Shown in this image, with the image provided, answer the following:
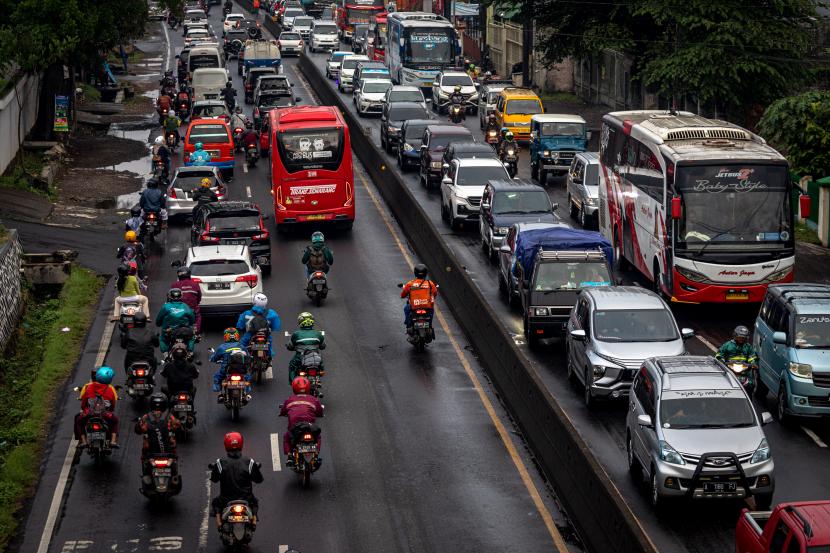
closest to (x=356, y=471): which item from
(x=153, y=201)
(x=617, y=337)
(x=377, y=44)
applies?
(x=617, y=337)

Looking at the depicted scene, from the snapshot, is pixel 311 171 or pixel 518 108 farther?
pixel 518 108

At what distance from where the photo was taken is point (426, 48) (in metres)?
70.2

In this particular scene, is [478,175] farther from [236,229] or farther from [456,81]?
[456,81]

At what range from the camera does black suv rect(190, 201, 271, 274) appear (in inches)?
1314

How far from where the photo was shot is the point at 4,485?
20.0 meters

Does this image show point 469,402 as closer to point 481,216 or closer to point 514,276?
point 514,276

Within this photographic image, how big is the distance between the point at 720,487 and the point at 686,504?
34.1 inches

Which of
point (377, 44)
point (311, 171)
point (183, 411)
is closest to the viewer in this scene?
point (183, 411)

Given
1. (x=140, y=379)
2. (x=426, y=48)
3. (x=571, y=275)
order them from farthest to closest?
(x=426, y=48) < (x=571, y=275) < (x=140, y=379)

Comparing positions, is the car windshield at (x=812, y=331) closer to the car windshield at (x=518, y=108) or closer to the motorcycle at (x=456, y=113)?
the car windshield at (x=518, y=108)

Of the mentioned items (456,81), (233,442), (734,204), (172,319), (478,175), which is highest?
(233,442)

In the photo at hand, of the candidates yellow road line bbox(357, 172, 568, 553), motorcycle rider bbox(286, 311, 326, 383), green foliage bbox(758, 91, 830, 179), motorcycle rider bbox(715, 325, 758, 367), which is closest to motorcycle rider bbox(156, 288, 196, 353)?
motorcycle rider bbox(286, 311, 326, 383)

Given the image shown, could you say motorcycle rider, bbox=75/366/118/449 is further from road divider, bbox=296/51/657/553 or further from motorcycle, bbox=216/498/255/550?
road divider, bbox=296/51/657/553

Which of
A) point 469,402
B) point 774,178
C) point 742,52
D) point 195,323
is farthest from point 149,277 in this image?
point 742,52
